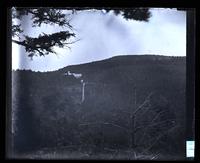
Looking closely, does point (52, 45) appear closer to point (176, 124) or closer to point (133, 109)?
point (133, 109)

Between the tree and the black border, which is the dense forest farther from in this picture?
the tree

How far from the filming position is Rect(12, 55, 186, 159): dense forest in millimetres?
4285

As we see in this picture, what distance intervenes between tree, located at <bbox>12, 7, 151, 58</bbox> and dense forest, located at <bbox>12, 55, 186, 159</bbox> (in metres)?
0.21

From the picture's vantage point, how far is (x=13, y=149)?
169 inches

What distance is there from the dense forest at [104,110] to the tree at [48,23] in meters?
0.21

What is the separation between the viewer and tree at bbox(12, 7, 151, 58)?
428 centimetres

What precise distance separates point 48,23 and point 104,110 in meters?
0.88

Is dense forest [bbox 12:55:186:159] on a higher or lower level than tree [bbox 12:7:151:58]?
lower

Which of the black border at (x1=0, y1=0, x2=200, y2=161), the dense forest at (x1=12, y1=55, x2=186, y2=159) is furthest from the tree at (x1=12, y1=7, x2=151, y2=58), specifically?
the dense forest at (x1=12, y1=55, x2=186, y2=159)

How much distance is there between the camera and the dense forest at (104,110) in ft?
14.1
